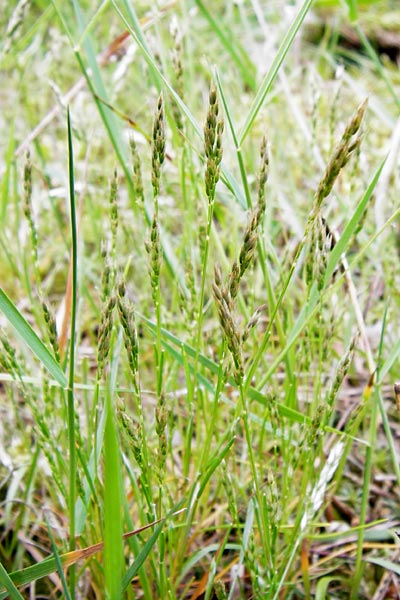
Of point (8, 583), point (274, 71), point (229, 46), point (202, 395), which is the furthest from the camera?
point (229, 46)

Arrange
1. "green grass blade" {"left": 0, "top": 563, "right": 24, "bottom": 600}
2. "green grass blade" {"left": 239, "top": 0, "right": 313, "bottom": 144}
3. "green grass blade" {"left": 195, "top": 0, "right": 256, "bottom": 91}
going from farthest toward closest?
"green grass blade" {"left": 195, "top": 0, "right": 256, "bottom": 91} < "green grass blade" {"left": 239, "top": 0, "right": 313, "bottom": 144} < "green grass blade" {"left": 0, "top": 563, "right": 24, "bottom": 600}

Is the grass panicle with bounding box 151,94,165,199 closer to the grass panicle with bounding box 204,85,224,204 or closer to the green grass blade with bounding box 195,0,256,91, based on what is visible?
the grass panicle with bounding box 204,85,224,204

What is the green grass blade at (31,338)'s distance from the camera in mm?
632

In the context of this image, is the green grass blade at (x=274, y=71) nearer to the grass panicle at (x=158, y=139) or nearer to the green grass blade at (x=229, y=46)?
the grass panicle at (x=158, y=139)

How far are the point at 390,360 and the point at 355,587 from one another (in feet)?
1.05

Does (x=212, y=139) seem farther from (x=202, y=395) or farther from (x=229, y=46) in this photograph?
(x=229, y=46)

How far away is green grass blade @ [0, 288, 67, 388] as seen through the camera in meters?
0.63

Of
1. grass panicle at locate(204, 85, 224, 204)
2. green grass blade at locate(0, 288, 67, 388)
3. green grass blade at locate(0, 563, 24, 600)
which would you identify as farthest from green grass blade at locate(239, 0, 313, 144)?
green grass blade at locate(0, 563, 24, 600)

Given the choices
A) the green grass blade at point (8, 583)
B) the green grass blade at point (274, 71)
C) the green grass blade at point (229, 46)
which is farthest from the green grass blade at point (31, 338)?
the green grass blade at point (229, 46)

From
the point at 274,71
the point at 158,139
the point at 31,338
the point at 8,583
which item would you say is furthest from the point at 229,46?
the point at 8,583

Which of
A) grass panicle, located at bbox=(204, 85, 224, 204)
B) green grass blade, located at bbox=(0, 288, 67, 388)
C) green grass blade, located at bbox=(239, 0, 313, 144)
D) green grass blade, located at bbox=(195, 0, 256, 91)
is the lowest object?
green grass blade, located at bbox=(0, 288, 67, 388)

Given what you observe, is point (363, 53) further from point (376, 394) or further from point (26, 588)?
point (26, 588)

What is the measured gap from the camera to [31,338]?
0.64 m

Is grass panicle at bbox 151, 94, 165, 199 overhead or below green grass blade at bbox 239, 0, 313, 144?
below
